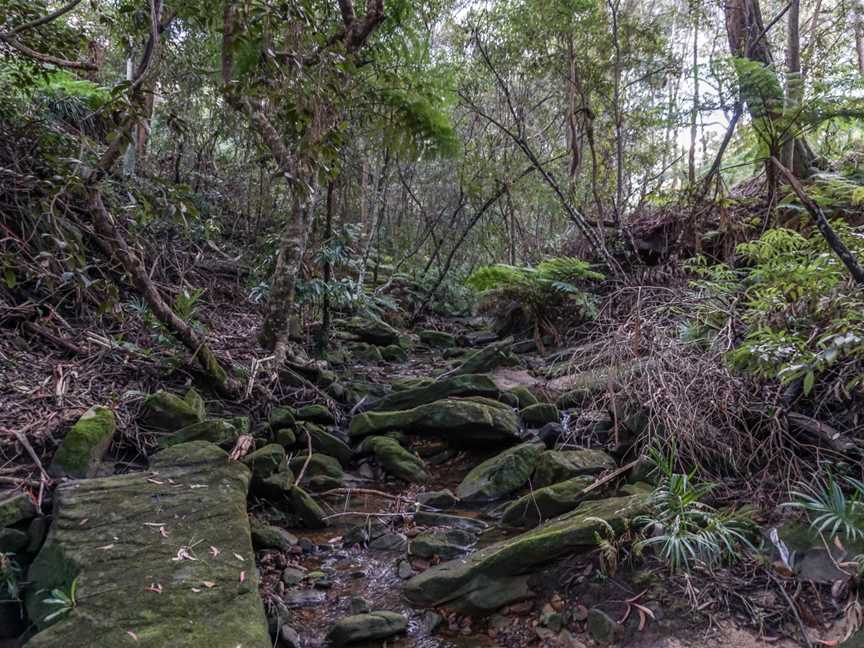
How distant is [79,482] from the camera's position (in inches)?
132

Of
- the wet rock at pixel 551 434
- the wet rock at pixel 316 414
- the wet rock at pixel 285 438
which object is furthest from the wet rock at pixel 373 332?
the wet rock at pixel 551 434

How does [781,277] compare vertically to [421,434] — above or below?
above

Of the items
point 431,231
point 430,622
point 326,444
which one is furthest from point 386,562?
point 431,231

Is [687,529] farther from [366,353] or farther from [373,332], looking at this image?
[373,332]

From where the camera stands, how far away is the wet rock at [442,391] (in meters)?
5.89

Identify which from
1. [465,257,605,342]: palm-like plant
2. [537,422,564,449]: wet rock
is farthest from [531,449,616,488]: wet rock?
[465,257,605,342]: palm-like plant

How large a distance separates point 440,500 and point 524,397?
1.68 m

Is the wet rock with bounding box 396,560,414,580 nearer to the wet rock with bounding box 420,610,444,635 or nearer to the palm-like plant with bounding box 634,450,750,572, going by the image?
the wet rock with bounding box 420,610,444,635

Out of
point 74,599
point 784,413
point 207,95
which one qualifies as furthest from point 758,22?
point 74,599

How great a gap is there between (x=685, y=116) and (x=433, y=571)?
607 cm

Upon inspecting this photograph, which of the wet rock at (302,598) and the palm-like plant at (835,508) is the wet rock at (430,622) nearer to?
the wet rock at (302,598)

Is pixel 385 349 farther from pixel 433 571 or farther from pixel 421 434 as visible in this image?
pixel 433 571

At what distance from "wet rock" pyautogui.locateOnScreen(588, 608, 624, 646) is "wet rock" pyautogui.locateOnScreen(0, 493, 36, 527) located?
9.54 feet

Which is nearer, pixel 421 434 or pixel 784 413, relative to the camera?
pixel 784 413
